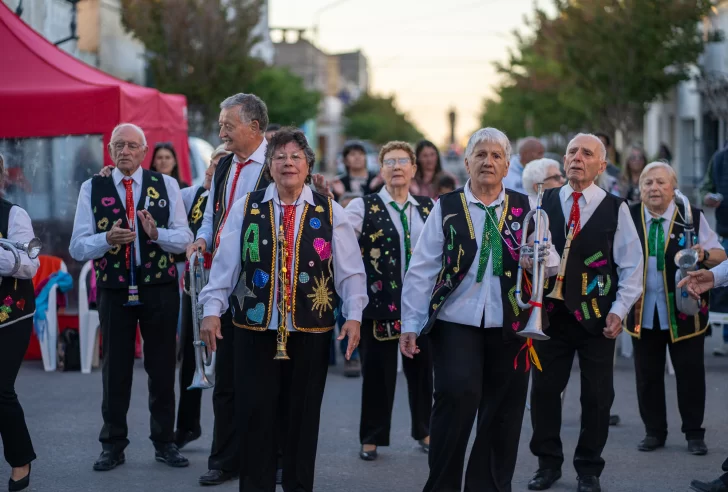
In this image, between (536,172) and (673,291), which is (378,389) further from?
(673,291)

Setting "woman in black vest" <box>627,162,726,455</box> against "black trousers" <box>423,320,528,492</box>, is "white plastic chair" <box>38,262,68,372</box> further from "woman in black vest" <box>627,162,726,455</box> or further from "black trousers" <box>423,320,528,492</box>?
"black trousers" <box>423,320,528,492</box>

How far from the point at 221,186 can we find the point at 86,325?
15.2ft

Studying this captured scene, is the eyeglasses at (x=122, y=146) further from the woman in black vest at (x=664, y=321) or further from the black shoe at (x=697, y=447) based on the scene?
the black shoe at (x=697, y=447)

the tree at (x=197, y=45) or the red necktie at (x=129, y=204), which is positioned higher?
the tree at (x=197, y=45)

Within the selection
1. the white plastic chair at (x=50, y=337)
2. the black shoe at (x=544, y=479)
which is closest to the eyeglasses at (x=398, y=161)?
the black shoe at (x=544, y=479)

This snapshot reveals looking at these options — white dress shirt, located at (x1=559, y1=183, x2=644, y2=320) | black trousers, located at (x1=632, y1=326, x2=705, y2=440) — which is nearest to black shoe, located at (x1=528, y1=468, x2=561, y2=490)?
white dress shirt, located at (x1=559, y1=183, x2=644, y2=320)

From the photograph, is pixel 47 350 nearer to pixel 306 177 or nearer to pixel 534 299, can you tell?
pixel 306 177

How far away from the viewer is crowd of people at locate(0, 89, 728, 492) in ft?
19.1

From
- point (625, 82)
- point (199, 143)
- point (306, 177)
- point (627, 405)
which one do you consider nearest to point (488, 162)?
point (306, 177)

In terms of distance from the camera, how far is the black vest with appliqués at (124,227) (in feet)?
24.1

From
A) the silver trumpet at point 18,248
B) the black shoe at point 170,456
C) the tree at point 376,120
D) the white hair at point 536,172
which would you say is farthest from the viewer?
the tree at point 376,120

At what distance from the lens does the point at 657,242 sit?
26.7ft

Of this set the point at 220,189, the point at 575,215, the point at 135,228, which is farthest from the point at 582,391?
the point at 135,228

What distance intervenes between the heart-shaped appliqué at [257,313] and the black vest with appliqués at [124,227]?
182 cm
